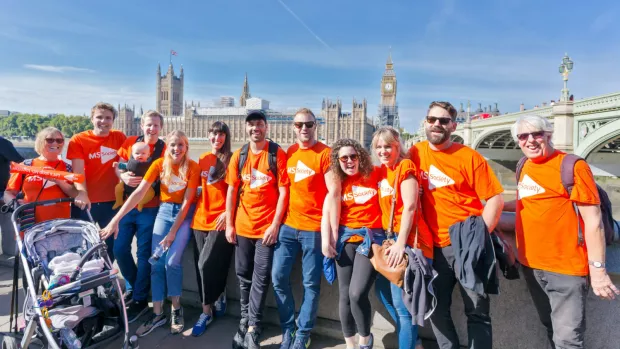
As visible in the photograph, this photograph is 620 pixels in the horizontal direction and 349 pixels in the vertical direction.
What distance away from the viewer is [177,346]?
241cm

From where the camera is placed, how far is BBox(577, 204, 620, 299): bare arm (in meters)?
1.69

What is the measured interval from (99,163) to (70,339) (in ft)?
5.10

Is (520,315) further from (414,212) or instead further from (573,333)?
(414,212)

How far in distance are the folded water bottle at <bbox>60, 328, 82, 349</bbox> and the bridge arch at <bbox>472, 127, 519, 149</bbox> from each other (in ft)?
78.4

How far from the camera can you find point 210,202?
2656 millimetres

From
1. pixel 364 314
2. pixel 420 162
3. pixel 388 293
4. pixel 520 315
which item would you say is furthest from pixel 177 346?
pixel 520 315

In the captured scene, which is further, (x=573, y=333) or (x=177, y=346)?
(x=177, y=346)

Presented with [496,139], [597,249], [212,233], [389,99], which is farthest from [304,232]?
[389,99]

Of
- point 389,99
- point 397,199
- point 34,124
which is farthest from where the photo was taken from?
point 389,99

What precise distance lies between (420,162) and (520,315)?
111 cm

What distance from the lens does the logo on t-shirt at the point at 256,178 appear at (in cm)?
243

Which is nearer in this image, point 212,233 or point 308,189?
point 308,189

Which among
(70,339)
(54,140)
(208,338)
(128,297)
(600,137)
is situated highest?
(600,137)

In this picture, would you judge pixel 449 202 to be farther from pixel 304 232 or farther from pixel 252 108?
pixel 252 108
